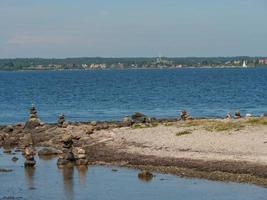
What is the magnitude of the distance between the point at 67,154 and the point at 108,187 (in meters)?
7.92

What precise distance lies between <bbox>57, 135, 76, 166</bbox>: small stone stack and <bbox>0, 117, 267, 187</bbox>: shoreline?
1147 millimetres

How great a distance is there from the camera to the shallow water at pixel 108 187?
34.0 meters

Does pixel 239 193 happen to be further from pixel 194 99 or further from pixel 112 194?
pixel 194 99

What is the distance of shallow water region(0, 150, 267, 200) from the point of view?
34031 mm

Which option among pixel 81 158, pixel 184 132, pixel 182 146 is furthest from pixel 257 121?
pixel 81 158

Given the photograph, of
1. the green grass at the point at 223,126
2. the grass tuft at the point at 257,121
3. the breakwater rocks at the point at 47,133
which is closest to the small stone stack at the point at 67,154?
the breakwater rocks at the point at 47,133

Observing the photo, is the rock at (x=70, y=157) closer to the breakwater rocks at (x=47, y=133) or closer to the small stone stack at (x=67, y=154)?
the small stone stack at (x=67, y=154)

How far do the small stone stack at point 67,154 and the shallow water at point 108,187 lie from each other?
4.78 feet

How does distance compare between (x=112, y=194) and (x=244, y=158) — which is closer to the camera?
(x=112, y=194)

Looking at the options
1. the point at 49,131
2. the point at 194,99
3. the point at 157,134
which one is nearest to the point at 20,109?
the point at 194,99

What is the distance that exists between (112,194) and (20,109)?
65054 mm

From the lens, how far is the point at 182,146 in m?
45.2

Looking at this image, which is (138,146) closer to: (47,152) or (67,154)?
(67,154)

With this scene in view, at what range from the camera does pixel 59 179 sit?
3925cm
